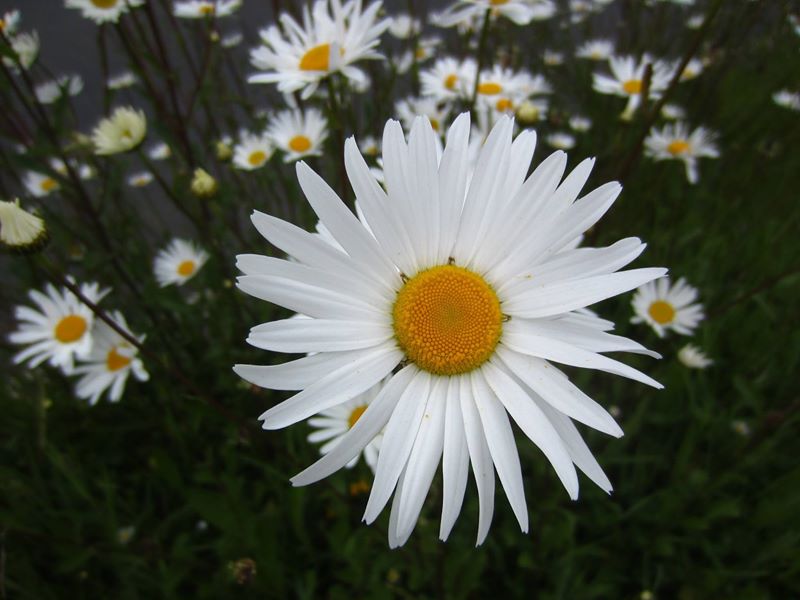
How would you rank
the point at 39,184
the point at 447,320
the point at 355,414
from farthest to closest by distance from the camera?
the point at 39,184, the point at 355,414, the point at 447,320

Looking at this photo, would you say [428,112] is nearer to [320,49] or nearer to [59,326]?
[320,49]

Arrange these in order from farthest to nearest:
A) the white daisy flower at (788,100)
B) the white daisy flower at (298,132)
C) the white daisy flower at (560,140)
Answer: the white daisy flower at (560,140) → the white daisy flower at (788,100) → the white daisy flower at (298,132)

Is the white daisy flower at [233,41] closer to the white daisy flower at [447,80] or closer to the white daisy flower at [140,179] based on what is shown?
the white daisy flower at [140,179]

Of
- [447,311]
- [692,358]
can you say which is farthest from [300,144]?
[692,358]

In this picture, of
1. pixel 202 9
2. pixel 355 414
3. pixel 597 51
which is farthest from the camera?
pixel 597 51

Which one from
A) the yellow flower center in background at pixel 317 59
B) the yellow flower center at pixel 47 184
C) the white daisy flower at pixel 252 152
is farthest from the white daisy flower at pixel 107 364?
the yellow flower center at pixel 47 184

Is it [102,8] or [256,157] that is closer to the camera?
[102,8]

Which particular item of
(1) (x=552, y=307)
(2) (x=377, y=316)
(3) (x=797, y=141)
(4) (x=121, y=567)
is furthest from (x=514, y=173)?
(3) (x=797, y=141)
